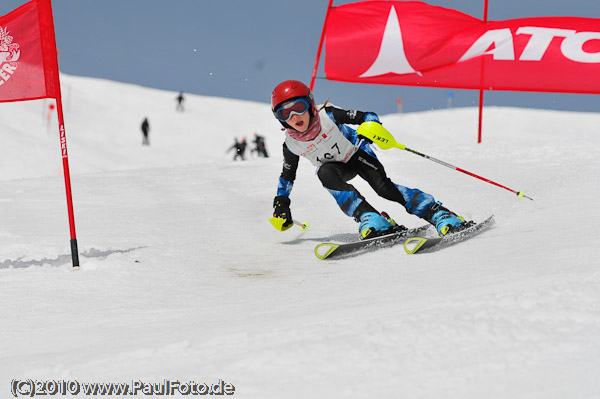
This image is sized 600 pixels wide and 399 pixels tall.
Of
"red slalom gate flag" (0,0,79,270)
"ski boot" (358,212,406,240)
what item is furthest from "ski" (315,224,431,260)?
"red slalom gate flag" (0,0,79,270)

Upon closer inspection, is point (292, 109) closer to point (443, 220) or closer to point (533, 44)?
point (443, 220)

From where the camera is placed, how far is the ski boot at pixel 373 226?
448cm

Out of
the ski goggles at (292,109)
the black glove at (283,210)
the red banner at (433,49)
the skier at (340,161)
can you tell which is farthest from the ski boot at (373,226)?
the red banner at (433,49)

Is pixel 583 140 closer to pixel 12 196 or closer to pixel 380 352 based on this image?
pixel 12 196

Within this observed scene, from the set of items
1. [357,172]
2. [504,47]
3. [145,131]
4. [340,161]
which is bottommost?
[145,131]

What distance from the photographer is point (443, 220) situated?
4523 millimetres

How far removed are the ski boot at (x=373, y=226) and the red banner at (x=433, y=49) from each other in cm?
543

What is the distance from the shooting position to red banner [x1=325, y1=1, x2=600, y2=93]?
936cm

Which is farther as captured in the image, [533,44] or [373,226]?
[533,44]

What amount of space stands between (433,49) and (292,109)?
5856 millimetres

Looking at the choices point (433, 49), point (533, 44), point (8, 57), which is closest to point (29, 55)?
point (8, 57)

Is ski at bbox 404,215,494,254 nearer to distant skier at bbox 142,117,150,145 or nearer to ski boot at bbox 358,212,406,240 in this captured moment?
ski boot at bbox 358,212,406,240

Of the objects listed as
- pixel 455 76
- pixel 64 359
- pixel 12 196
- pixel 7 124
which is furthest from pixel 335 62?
pixel 7 124

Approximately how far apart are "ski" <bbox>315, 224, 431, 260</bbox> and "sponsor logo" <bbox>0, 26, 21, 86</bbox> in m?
2.42
